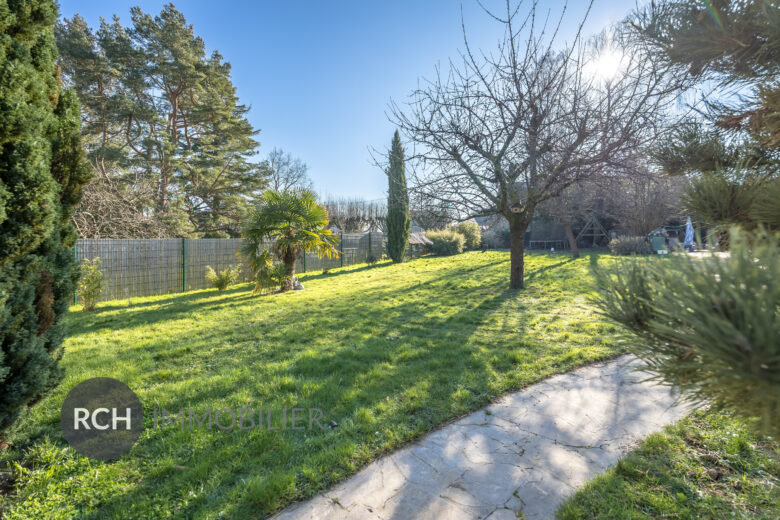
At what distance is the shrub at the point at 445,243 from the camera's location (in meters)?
20.8

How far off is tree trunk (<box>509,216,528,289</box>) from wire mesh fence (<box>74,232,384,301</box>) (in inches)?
289

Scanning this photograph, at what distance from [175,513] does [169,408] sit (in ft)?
3.96

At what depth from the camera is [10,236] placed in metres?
1.70

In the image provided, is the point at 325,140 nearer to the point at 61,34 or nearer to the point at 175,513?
the point at 61,34

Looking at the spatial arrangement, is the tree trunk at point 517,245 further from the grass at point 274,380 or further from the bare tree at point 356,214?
the bare tree at point 356,214

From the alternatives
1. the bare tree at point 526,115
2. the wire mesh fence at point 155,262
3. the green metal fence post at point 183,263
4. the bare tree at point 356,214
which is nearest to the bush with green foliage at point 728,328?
the bare tree at point 526,115

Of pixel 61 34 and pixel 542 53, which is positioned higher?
pixel 61 34

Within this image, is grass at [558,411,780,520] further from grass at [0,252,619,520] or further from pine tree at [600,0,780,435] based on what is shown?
pine tree at [600,0,780,435]

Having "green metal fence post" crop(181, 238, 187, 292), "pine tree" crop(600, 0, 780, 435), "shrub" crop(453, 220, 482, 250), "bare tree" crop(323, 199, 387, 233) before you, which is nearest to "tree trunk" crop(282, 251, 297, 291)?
"green metal fence post" crop(181, 238, 187, 292)

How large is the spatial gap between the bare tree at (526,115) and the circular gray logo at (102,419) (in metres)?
5.59

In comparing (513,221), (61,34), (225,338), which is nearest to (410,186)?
(513,221)

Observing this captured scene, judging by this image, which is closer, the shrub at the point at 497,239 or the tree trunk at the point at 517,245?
the tree trunk at the point at 517,245

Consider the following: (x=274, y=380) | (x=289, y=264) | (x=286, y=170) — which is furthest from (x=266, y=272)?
(x=286, y=170)

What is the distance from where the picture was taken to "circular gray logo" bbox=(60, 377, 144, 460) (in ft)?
7.04
